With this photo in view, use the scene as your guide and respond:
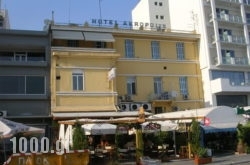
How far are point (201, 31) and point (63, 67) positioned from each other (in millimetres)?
14649

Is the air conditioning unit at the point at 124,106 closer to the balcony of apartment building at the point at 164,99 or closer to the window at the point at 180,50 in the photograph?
the balcony of apartment building at the point at 164,99

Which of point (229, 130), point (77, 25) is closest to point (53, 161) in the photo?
point (229, 130)

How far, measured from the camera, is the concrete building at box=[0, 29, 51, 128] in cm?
3019

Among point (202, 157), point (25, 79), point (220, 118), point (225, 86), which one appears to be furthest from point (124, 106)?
point (202, 157)

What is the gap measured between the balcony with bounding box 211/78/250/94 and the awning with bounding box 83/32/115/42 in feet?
34.2

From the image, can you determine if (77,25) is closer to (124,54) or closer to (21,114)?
(124,54)

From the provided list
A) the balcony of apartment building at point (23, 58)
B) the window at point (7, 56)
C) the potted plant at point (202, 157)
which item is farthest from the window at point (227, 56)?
the window at point (7, 56)

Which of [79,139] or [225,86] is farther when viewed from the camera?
[225,86]

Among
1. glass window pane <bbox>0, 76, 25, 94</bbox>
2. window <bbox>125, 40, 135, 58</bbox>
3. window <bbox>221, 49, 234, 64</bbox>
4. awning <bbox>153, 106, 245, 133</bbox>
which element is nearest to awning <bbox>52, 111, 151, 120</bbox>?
glass window pane <bbox>0, 76, 25, 94</bbox>

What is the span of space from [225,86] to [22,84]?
1795 centimetres

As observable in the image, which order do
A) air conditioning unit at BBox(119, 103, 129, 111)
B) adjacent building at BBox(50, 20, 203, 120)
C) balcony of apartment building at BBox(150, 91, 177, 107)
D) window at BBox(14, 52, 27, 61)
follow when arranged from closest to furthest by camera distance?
adjacent building at BBox(50, 20, 203, 120) < window at BBox(14, 52, 27, 61) < air conditioning unit at BBox(119, 103, 129, 111) < balcony of apartment building at BBox(150, 91, 177, 107)

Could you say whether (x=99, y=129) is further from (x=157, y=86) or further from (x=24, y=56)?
(x=157, y=86)

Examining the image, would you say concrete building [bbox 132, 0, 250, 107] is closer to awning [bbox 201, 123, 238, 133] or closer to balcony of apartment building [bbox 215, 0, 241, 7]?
balcony of apartment building [bbox 215, 0, 241, 7]

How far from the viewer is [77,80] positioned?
31984mm
